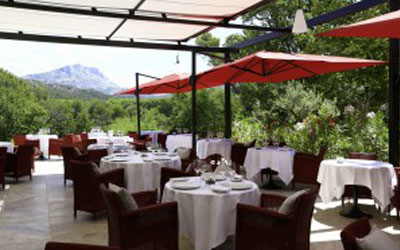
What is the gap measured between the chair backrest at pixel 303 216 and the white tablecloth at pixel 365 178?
240 cm

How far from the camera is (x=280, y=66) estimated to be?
25.8ft

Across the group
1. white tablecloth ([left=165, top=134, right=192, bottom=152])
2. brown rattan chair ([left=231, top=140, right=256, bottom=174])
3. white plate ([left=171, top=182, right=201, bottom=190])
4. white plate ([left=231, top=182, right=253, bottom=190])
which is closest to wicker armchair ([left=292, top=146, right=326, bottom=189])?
brown rattan chair ([left=231, top=140, right=256, bottom=174])

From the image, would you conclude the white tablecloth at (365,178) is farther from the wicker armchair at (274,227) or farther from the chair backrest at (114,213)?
the chair backrest at (114,213)

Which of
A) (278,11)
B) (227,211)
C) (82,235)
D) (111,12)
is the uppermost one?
(278,11)

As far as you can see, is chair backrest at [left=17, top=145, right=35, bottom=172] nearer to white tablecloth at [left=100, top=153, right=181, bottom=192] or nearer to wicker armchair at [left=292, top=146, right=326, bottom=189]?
white tablecloth at [left=100, top=153, right=181, bottom=192]

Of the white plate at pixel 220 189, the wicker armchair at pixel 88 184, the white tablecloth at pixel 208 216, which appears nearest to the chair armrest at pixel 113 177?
the wicker armchair at pixel 88 184

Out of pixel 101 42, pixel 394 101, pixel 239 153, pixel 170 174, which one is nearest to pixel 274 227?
pixel 170 174

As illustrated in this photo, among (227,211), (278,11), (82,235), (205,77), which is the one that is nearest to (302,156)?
(205,77)

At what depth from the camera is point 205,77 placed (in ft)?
27.8

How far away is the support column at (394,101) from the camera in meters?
6.33

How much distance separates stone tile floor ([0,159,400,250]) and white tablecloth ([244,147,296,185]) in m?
0.41

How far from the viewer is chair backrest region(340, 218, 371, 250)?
2178 mm

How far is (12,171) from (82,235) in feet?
15.5

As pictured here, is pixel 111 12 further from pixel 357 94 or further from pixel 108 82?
pixel 108 82
